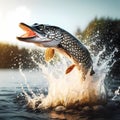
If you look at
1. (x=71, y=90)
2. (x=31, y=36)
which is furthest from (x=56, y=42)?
(x=71, y=90)

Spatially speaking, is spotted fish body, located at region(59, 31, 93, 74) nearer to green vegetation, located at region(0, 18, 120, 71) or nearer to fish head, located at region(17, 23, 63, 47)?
fish head, located at region(17, 23, 63, 47)

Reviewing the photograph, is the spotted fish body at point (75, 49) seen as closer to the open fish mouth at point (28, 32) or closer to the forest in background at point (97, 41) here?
the open fish mouth at point (28, 32)

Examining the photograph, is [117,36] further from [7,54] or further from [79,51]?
[79,51]

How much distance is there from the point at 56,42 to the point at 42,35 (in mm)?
425

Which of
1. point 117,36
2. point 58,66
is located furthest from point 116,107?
point 117,36

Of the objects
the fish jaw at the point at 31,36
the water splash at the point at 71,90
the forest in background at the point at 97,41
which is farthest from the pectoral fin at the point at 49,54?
the forest in background at the point at 97,41

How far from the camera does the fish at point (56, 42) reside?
8.55 m

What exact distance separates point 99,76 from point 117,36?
28477mm

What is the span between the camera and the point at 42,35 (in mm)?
8734

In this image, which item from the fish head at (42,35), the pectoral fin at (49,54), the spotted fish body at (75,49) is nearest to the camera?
the fish head at (42,35)

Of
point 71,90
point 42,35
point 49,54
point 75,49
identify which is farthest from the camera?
point 71,90

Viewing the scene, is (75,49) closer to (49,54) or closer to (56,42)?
(56,42)

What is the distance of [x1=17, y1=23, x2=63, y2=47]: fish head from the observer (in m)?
8.46

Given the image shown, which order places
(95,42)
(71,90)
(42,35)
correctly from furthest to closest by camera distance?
(95,42) → (71,90) → (42,35)
